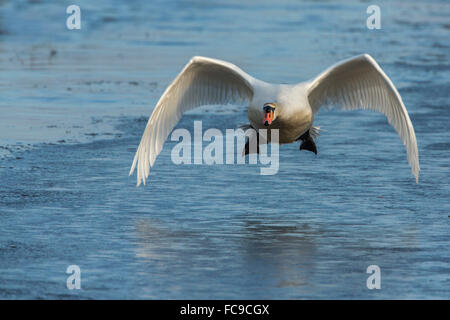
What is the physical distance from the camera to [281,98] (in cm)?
1065

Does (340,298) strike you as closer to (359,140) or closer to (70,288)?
(70,288)

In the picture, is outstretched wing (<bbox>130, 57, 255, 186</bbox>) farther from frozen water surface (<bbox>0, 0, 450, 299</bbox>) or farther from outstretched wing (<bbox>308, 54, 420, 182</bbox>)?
outstretched wing (<bbox>308, 54, 420, 182</bbox>)

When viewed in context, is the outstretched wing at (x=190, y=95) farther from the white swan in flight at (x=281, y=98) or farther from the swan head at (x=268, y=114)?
the swan head at (x=268, y=114)

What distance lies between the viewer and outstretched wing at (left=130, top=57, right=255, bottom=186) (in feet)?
35.5

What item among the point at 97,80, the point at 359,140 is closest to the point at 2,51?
the point at 97,80

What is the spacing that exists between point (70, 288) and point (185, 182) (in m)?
3.75

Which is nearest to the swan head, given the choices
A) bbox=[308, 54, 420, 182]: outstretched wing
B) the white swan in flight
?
the white swan in flight

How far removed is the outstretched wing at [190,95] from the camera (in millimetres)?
10820

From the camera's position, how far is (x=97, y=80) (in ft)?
59.3

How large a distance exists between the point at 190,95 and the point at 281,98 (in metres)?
1.24

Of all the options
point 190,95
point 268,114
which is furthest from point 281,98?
point 190,95

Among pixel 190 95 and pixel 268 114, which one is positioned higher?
pixel 190 95

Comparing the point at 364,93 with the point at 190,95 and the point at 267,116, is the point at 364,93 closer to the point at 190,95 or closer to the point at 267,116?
the point at 267,116

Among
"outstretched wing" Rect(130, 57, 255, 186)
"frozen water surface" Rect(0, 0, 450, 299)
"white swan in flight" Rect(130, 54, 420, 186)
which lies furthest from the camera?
"outstretched wing" Rect(130, 57, 255, 186)
